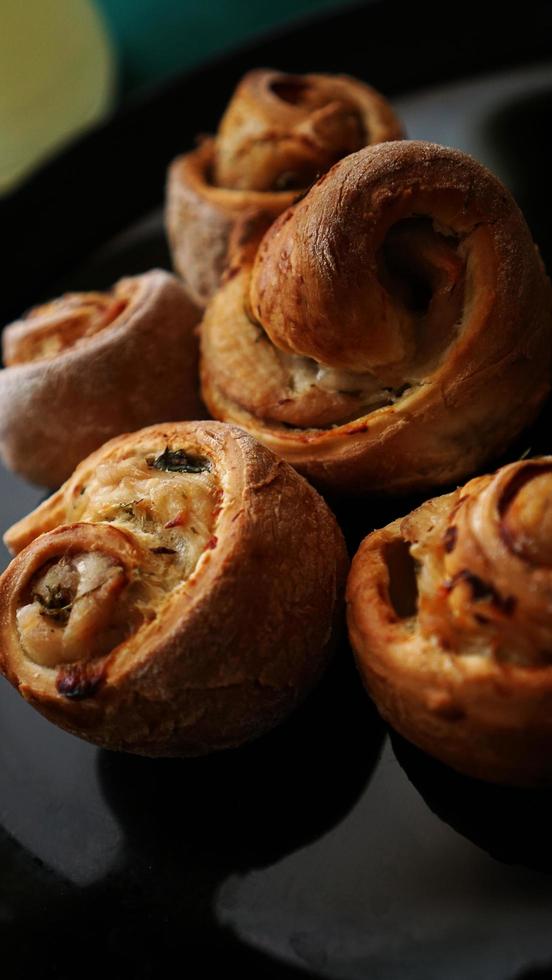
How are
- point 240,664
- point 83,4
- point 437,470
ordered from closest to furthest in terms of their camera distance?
point 240,664, point 437,470, point 83,4

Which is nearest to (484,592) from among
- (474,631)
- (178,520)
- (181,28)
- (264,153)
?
(474,631)

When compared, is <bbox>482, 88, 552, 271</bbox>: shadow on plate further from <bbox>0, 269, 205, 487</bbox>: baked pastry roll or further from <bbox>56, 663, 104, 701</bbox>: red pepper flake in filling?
<bbox>56, 663, 104, 701</bbox>: red pepper flake in filling

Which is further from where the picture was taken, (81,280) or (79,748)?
(81,280)

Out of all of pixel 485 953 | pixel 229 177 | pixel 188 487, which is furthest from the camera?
pixel 229 177

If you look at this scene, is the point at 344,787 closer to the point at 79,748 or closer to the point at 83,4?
the point at 79,748

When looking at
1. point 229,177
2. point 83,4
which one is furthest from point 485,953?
point 83,4

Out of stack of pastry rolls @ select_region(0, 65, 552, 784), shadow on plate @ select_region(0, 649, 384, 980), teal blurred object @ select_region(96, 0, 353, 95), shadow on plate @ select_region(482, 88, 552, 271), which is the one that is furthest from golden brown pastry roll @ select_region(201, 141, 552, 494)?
teal blurred object @ select_region(96, 0, 353, 95)

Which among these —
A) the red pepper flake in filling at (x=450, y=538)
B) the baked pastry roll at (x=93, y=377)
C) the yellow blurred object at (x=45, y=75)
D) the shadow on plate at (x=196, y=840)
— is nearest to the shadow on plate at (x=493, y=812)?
the shadow on plate at (x=196, y=840)
